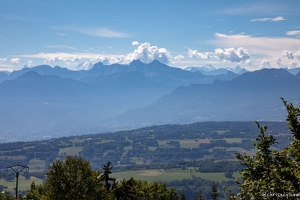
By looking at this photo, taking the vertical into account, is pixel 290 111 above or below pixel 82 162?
above

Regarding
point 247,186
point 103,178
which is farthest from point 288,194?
point 103,178

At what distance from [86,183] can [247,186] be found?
103 feet

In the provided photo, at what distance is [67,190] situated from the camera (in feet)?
132

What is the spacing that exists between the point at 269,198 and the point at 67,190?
32.6 metres

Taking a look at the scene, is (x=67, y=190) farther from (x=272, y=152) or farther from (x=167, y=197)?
(x=167, y=197)

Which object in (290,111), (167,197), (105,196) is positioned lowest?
(167,197)

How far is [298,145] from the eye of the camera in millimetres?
13312

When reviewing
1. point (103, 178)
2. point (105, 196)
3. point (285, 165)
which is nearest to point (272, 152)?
point (285, 165)

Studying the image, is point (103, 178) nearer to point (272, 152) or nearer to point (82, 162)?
point (82, 162)

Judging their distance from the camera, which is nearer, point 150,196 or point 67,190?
point 67,190

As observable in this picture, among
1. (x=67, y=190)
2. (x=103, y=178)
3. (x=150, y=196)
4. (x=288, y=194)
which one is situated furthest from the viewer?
(x=150, y=196)

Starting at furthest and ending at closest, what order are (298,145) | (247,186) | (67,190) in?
(67,190), (298,145), (247,186)

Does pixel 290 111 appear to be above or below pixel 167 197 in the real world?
above

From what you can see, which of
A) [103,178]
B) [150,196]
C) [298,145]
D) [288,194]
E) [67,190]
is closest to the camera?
[288,194]
